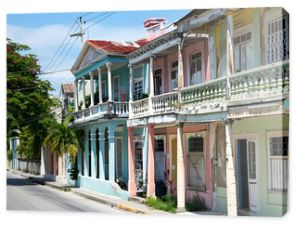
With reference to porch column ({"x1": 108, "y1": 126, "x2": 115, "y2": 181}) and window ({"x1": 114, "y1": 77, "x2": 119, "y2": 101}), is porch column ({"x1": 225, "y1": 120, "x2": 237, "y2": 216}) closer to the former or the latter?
porch column ({"x1": 108, "y1": 126, "x2": 115, "y2": 181})

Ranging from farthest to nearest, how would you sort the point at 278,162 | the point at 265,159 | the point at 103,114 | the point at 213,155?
1. the point at 103,114
2. the point at 213,155
3. the point at 265,159
4. the point at 278,162

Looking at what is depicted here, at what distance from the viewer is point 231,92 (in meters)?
11.9

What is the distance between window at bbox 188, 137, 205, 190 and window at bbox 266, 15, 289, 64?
392 cm

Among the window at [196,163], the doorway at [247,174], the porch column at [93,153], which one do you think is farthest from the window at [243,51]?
the porch column at [93,153]

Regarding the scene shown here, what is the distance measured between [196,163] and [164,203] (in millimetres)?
1413

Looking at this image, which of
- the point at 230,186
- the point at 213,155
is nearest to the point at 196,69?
the point at 213,155

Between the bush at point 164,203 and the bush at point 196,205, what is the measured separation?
1.27ft

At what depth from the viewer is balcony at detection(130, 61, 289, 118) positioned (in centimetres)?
1053

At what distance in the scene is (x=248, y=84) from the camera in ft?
37.1

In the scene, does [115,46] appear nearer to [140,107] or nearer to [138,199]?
[140,107]

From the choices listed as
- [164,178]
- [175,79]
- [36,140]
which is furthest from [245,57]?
[36,140]

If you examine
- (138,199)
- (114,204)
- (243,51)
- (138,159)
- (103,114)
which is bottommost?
(114,204)
